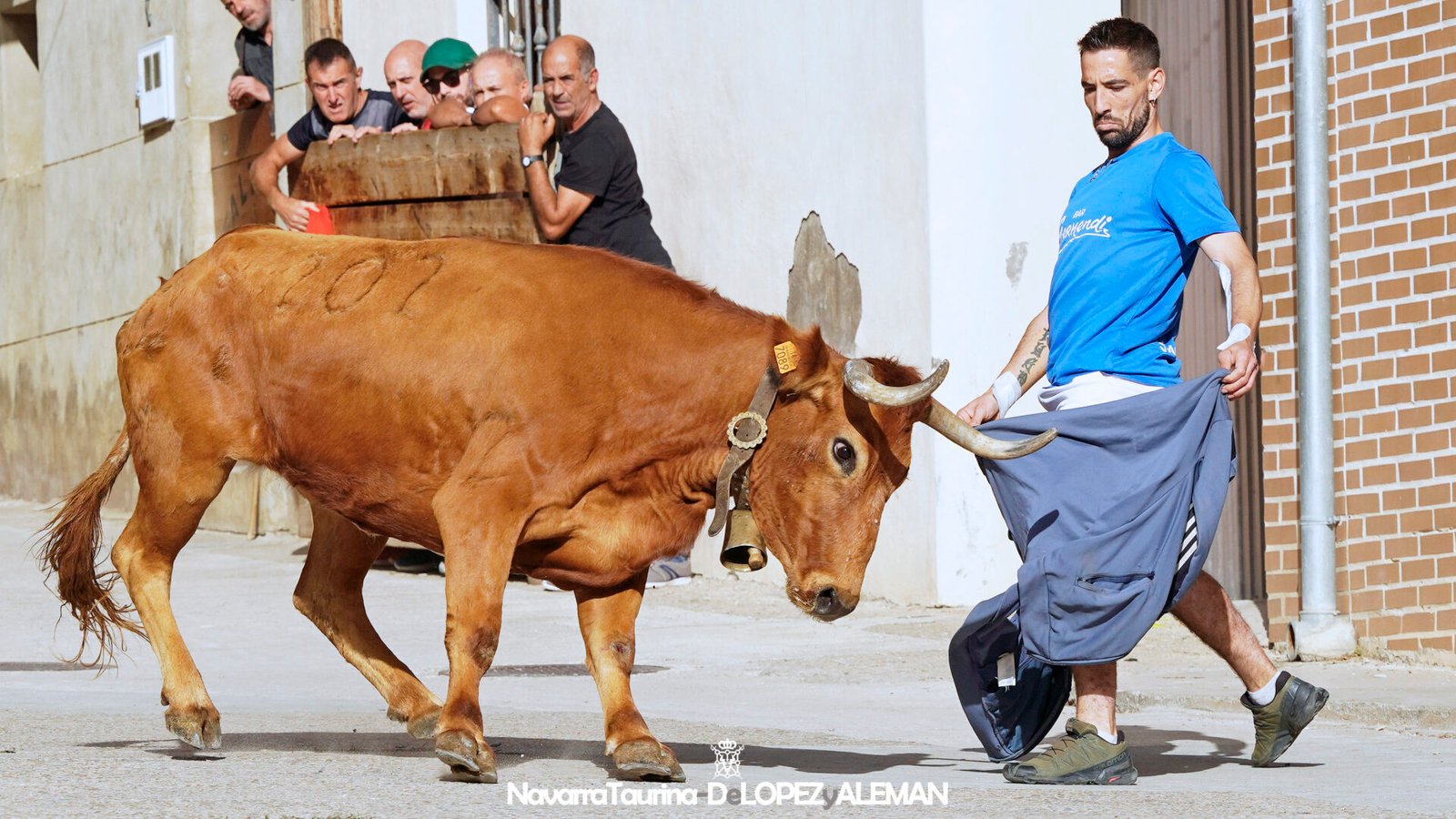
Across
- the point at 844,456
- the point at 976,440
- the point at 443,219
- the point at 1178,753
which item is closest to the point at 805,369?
the point at 844,456

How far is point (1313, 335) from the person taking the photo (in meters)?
8.62

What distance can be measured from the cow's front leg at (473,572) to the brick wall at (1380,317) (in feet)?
13.4

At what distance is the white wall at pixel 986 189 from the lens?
9.98 meters

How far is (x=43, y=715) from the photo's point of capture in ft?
22.6

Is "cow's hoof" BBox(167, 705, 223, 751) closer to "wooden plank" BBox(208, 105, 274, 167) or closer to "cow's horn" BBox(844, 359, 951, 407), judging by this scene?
"cow's horn" BBox(844, 359, 951, 407)

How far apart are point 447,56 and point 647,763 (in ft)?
22.7

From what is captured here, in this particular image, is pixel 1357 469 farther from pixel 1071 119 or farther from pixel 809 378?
pixel 809 378

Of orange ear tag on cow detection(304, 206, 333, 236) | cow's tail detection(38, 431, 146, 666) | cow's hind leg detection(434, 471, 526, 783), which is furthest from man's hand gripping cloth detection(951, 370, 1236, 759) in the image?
orange ear tag on cow detection(304, 206, 333, 236)

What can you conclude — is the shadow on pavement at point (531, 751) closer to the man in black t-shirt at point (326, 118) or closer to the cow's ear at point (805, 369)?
the cow's ear at point (805, 369)

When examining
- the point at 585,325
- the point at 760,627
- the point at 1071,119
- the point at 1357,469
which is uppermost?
the point at 1071,119

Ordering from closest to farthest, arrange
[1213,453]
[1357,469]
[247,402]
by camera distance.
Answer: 1. [1213,453]
2. [247,402]
3. [1357,469]

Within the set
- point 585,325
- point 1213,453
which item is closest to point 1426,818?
point 1213,453

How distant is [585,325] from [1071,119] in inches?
184

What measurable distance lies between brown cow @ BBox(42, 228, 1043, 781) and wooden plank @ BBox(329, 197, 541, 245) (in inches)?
162
